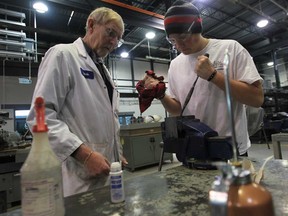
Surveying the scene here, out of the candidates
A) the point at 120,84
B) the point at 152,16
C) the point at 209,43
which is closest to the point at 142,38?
the point at 120,84

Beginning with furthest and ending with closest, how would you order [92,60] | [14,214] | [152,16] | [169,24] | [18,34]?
[18,34] < [152,16] < [92,60] < [169,24] < [14,214]

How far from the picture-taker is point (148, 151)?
14.2ft

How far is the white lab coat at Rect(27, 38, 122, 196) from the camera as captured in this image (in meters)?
0.86

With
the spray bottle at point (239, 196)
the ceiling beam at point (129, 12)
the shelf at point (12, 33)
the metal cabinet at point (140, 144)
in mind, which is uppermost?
the shelf at point (12, 33)

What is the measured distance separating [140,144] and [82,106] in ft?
11.0

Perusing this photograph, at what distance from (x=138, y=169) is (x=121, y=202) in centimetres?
376

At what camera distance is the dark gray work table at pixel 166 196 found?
586mm

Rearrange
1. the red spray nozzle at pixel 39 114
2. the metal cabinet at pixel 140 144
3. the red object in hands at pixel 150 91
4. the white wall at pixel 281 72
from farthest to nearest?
the white wall at pixel 281 72
the metal cabinet at pixel 140 144
the red object in hands at pixel 150 91
the red spray nozzle at pixel 39 114

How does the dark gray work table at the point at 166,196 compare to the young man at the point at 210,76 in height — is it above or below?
below

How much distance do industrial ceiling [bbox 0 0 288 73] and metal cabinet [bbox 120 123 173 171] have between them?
1.93m

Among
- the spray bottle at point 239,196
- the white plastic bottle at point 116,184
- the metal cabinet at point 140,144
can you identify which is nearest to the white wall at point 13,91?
the metal cabinet at point 140,144

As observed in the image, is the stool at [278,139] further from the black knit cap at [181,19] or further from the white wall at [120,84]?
the white wall at [120,84]

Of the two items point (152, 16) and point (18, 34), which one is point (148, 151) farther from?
point (18, 34)

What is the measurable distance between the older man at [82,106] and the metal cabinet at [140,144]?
118 inches
